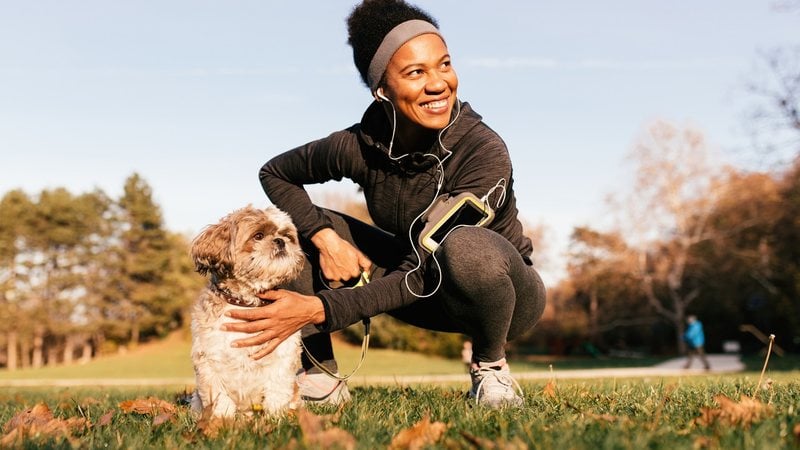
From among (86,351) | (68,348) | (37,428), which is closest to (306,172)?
(37,428)

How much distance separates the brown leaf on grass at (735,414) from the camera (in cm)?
250

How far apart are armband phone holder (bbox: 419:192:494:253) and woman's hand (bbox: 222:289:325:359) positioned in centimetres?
74

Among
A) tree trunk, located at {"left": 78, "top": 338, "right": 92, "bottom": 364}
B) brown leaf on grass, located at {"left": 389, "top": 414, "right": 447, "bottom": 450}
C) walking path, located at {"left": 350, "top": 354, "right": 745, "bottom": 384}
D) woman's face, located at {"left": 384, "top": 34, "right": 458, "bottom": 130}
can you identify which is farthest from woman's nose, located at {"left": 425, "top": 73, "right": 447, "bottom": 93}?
tree trunk, located at {"left": 78, "top": 338, "right": 92, "bottom": 364}

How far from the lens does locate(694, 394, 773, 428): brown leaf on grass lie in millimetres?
2504

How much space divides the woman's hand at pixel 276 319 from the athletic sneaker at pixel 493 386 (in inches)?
39.6

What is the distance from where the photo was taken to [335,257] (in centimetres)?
451

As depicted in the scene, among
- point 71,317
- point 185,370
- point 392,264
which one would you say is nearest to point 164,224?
point 71,317

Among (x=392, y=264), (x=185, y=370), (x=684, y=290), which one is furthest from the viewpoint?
(x=684, y=290)

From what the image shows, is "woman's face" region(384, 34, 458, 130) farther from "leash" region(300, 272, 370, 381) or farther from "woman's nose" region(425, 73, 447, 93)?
"leash" region(300, 272, 370, 381)

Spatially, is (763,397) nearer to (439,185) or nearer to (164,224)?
(439,185)

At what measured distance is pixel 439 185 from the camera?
14.2ft

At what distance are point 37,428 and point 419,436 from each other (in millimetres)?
1688

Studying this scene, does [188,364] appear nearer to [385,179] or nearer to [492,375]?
[385,179]

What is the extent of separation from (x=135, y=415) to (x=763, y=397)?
3.27m
